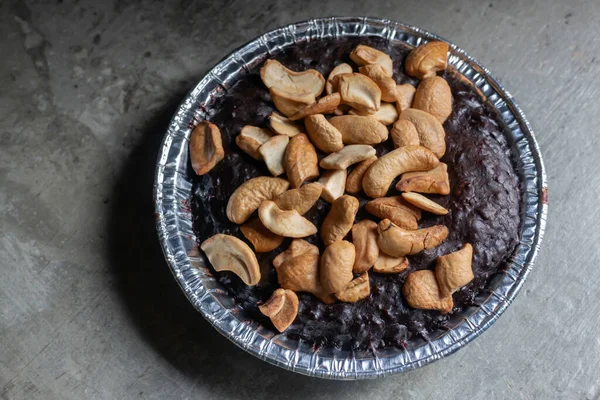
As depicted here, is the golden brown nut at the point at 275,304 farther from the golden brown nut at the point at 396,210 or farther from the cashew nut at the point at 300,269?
the golden brown nut at the point at 396,210

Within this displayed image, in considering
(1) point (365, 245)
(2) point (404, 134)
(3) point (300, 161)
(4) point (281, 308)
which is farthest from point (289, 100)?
(4) point (281, 308)

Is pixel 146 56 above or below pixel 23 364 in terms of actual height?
above

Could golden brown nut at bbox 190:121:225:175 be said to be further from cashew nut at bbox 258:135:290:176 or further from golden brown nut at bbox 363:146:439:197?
golden brown nut at bbox 363:146:439:197

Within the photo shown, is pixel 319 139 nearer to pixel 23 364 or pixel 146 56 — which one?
pixel 146 56

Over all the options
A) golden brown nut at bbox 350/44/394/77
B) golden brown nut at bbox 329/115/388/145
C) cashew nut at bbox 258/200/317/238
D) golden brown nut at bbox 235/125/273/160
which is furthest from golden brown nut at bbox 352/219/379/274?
golden brown nut at bbox 350/44/394/77

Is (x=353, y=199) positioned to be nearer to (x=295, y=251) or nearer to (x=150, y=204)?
(x=295, y=251)

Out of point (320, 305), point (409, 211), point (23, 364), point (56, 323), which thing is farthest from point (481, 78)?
point (23, 364)
